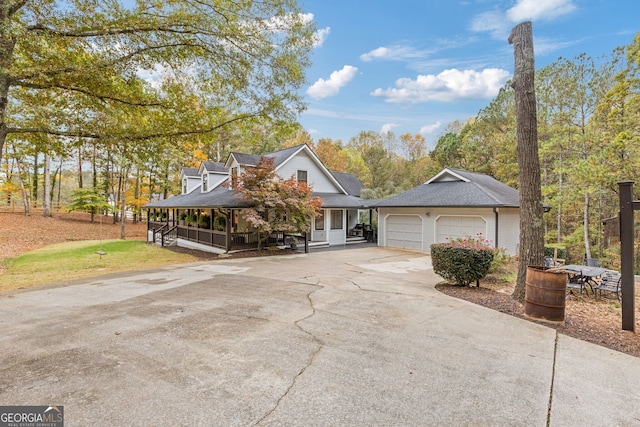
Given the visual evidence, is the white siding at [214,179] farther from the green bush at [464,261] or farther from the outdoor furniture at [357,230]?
the green bush at [464,261]

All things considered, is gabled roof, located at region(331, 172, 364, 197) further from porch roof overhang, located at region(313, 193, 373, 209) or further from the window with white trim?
the window with white trim

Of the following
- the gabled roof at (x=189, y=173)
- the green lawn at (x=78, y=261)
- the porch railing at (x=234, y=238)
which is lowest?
the green lawn at (x=78, y=261)

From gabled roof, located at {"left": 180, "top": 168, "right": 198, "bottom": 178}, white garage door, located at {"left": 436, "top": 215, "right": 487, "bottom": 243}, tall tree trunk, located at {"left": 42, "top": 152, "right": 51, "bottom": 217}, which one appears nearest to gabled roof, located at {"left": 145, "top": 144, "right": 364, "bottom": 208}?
gabled roof, located at {"left": 180, "top": 168, "right": 198, "bottom": 178}

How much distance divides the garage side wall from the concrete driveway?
28.6 feet

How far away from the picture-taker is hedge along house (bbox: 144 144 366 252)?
50.0 feet

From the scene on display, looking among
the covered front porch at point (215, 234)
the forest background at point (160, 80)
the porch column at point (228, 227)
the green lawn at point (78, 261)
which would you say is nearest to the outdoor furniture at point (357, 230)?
the covered front porch at point (215, 234)

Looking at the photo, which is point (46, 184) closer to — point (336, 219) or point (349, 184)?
point (336, 219)

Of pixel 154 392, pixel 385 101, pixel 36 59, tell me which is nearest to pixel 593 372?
pixel 154 392

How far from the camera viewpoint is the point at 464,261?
296 inches

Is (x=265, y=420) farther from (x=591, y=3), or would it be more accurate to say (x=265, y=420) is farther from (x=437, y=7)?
(x=437, y=7)

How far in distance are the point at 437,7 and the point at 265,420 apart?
52.4ft

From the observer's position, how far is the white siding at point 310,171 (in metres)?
17.7

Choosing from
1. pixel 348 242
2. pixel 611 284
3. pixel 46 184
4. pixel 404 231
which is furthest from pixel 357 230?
pixel 46 184

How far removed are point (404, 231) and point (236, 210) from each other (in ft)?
30.2
